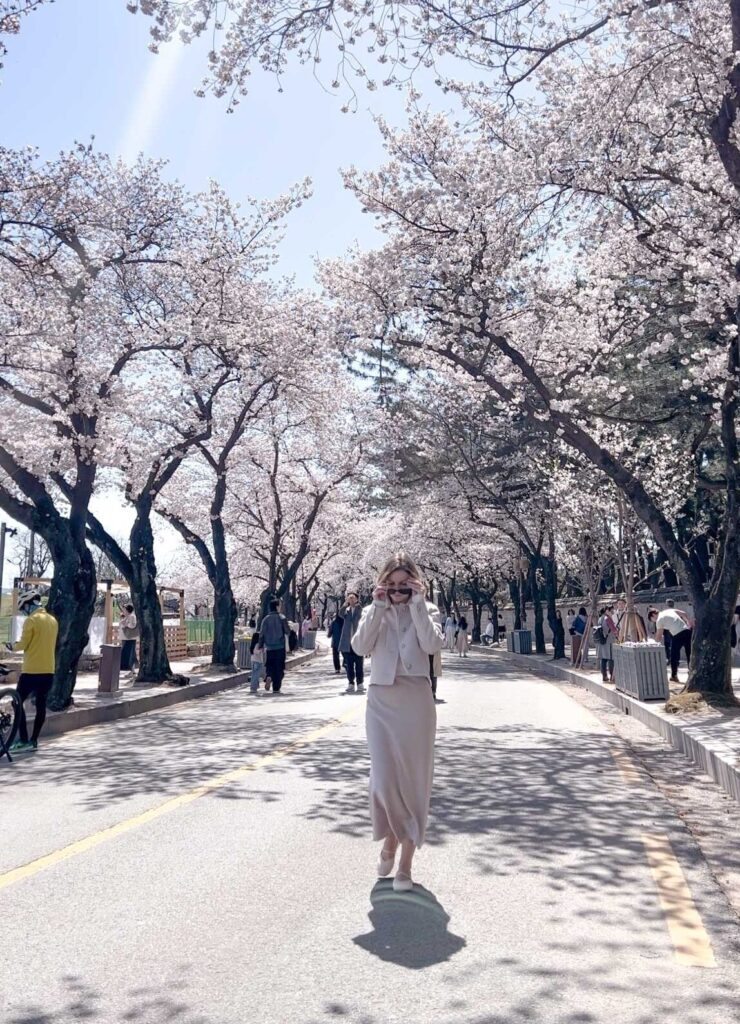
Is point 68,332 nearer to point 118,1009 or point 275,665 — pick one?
point 275,665

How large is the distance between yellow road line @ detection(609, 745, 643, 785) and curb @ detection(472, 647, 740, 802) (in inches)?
28.4

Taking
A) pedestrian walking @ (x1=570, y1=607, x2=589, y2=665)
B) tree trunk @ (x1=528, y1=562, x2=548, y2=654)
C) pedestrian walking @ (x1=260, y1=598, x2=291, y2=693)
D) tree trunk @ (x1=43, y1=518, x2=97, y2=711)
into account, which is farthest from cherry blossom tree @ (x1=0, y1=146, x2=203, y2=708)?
tree trunk @ (x1=528, y1=562, x2=548, y2=654)

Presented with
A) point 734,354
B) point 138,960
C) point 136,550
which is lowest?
point 138,960

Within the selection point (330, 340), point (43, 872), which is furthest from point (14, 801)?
→ point (330, 340)

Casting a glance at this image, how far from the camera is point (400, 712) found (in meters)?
5.73

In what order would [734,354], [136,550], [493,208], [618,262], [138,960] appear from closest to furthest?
[138,960] < [734,354] < [493,208] < [618,262] < [136,550]

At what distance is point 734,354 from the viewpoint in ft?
51.4

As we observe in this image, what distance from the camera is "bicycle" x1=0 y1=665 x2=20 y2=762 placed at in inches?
468

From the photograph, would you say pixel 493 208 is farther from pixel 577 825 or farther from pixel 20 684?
pixel 577 825

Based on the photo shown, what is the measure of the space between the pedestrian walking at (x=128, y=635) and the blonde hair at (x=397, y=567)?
22.0 metres

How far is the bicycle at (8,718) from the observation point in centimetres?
1190

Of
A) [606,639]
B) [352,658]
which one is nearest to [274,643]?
[352,658]

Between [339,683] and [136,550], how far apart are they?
6173 millimetres

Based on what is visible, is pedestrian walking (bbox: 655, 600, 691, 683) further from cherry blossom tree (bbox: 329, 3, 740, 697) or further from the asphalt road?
the asphalt road
